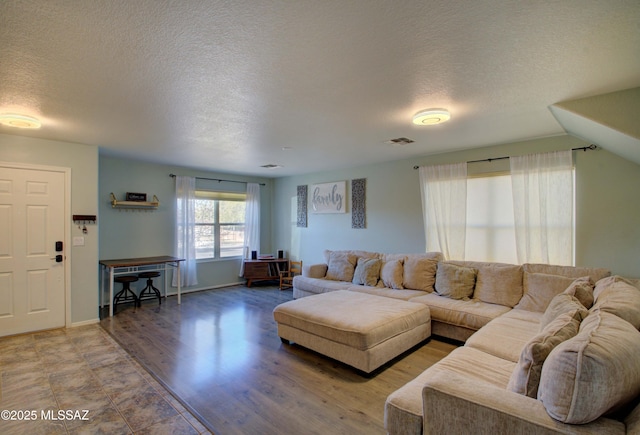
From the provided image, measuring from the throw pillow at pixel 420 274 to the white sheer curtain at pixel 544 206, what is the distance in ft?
3.49

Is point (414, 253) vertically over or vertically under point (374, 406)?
over

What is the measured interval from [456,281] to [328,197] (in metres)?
3.05

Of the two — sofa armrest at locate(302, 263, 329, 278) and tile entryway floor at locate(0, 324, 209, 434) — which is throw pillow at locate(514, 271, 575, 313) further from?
tile entryway floor at locate(0, 324, 209, 434)

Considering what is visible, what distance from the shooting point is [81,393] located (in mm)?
2553

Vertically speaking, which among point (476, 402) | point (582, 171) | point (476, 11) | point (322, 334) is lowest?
point (322, 334)

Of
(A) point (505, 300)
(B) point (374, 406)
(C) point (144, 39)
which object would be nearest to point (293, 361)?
(B) point (374, 406)

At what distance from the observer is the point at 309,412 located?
2295mm

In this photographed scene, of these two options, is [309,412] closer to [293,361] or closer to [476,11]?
[293,361]

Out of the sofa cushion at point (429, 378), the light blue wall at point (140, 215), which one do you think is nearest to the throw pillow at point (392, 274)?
the sofa cushion at point (429, 378)

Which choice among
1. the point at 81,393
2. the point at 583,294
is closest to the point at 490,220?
the point at 583,294

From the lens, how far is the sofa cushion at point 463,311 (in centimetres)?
331

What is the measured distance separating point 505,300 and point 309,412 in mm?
2571

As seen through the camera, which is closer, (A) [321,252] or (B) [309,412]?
(B) [309,412]

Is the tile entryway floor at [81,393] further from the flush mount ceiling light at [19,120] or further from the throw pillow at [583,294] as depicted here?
the throw pillow at [583,294]
